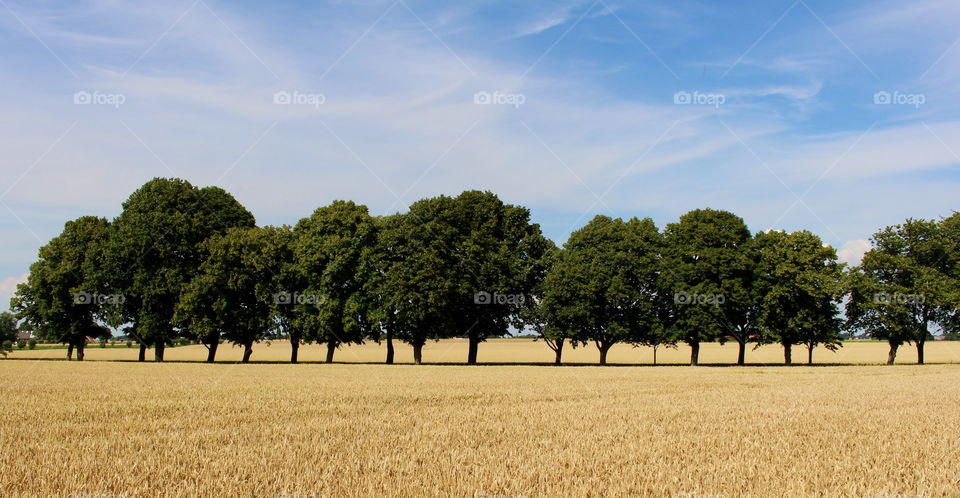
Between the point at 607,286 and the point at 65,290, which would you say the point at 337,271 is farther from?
the point at 65,290

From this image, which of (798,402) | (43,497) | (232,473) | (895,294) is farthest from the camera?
(895,294)

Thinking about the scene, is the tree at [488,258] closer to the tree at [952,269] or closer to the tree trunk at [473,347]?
the tree trunk at [473,347]

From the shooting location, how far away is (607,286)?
219 feet

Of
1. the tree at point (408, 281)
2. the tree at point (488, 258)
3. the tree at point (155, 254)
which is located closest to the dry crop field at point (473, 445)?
the tree at point (408, 281)

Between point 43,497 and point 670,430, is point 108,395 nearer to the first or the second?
point 43,497

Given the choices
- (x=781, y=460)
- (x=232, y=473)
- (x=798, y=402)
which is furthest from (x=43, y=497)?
(x=798, y=402)

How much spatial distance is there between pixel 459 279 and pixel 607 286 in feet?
46.9

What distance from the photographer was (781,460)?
12.9 m

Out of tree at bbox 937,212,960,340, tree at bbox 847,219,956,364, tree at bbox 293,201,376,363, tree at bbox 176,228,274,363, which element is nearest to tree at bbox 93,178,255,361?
tree at bbox 176,228,274,363

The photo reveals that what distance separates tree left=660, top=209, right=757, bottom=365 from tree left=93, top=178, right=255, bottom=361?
143 feet

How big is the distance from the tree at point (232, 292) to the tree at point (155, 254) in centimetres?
172

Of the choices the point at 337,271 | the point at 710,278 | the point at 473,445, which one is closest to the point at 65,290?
the point at 337,271

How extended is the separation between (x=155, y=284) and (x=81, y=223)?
15.6m

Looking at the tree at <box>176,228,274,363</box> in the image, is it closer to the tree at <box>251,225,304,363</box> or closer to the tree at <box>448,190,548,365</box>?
the tree at <box>251,225,304,363</box>
